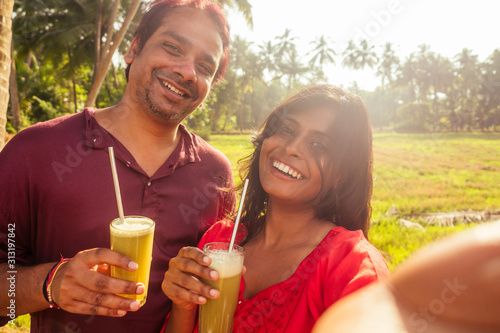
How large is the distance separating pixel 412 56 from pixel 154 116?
56338mm

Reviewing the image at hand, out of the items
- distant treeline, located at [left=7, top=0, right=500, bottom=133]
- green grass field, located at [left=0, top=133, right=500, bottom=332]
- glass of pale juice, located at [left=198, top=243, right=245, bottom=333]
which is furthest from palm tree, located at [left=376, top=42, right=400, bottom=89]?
glass of pale juice, located at [left=198, top=243, right=245, bottom=333]

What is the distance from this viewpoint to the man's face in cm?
254

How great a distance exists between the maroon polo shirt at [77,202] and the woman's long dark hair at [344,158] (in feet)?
2.22

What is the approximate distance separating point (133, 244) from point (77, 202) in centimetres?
79

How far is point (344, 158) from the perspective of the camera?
227 centimetres

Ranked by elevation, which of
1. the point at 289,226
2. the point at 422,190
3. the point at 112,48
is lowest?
the point at 422,190

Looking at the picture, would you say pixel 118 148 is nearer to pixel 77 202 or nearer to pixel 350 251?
pixel 77 202

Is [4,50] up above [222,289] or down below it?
above

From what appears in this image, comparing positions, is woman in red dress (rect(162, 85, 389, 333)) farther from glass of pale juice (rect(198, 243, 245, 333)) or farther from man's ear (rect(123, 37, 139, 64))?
man's ear (rect(123, 37, 139, 64))

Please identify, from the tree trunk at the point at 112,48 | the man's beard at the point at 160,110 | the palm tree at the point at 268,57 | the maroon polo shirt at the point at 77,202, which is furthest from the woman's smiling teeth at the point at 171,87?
the palm tree at the point at 268,57

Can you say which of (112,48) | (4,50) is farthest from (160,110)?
(112,48)

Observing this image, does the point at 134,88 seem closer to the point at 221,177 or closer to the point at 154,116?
the point at 154,116

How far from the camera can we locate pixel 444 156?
19.8 metres

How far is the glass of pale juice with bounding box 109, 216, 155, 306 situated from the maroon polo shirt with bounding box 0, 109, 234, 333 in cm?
61
